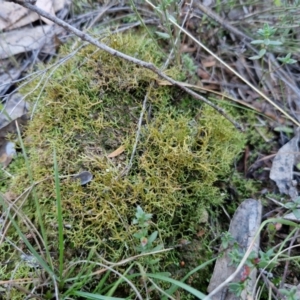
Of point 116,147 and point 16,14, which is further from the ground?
point 16,14

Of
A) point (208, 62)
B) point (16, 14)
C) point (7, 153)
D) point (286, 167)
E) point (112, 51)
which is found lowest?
point (286, 167)

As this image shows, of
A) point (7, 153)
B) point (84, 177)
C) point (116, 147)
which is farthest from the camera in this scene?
point (7, 153)

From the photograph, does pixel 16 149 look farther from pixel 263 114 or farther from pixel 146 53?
pixel 263 114

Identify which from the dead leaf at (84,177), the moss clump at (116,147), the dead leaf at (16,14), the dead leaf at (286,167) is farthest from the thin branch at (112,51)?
the dead leaf at (16,14)

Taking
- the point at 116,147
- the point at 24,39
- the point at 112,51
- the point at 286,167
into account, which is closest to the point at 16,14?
the point at 24,39

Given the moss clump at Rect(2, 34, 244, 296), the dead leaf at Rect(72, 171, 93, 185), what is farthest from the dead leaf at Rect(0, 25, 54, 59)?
the dead leaf at Rect(72, 171, 93, 185)

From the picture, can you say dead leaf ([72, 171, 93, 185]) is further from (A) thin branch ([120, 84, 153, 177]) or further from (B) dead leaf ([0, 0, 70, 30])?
(B) dead leaf ([0, 0, 70, 30])

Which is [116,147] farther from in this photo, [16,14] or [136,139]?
[16,14]
